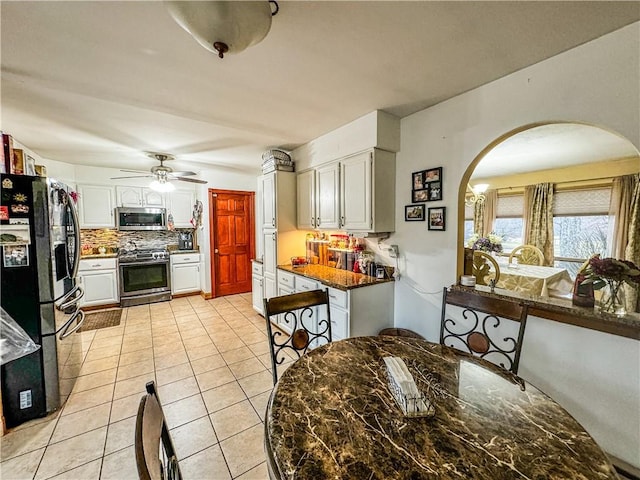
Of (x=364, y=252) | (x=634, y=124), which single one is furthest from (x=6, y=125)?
(x=634, y=124)

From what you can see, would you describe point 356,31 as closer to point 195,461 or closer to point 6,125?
point 195,461

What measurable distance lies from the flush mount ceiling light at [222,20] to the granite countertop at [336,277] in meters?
2.00

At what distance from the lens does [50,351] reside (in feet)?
6.63

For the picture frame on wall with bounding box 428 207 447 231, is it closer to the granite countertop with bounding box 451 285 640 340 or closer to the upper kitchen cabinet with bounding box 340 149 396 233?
the upper kitchen cabinet with bounding box 340 149 396 233

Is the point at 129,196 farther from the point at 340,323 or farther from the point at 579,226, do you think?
the point at 579,226

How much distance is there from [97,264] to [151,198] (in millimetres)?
1437

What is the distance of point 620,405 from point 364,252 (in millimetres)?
2190

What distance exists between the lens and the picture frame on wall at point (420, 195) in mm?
2458

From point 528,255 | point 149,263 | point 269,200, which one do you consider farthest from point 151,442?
point 528,255

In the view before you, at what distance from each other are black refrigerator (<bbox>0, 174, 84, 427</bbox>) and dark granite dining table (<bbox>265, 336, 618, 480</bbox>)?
6.99 ft

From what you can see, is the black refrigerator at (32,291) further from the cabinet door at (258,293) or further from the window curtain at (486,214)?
the window curtain at (486,214)

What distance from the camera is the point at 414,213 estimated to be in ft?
8.46

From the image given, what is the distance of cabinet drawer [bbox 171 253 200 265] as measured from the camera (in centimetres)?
499

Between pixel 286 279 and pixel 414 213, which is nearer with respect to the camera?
pixel 414 213
